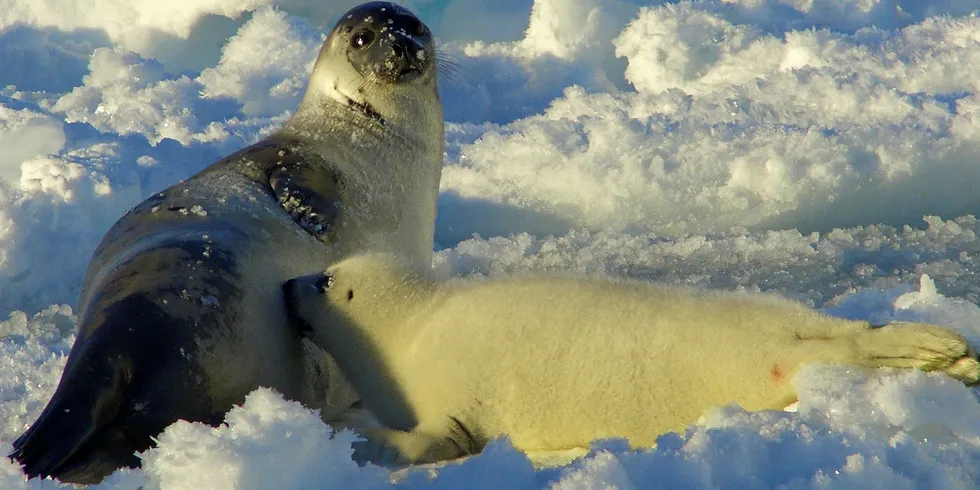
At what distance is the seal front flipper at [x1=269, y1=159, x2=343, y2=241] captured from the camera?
3129 mm

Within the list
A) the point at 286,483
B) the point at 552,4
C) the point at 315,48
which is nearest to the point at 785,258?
the point at 286,483

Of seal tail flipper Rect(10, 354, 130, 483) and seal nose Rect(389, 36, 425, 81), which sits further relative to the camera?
seal nose Rect(389, 36, 425, 81)

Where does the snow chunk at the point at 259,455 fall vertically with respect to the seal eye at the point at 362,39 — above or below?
below

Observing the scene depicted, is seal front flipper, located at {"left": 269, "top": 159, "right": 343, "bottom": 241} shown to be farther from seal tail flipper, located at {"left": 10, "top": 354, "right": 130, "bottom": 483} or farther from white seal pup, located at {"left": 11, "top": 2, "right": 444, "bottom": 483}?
seal tail flipper, located at {"left": 10, "top": 354, "right": 130, "bottom": 483}

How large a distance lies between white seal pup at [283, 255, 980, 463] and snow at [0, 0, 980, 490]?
0.08m

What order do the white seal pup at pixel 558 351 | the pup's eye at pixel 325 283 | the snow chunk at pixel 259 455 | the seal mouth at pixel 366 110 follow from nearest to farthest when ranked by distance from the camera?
the snow chunk at pixel 259 455 < the white seal pup at pixel 558 351 < the pup's eye at pixel 325 283 < the seal mouth at pixel 366 110

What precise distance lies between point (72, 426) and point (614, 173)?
347cm

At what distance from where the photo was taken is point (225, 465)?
1.51m

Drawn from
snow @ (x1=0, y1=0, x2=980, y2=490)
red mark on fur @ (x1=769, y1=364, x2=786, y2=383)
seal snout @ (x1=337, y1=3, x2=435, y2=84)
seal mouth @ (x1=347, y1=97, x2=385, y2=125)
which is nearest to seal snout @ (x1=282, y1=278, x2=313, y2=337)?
snow @ (x1=0, y1=0, x2=980, y2=490)

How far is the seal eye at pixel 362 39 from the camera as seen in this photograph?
404cm

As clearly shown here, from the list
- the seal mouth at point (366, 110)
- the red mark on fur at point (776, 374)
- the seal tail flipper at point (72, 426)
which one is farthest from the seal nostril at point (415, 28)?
the red mark on fur at point (776, 374)

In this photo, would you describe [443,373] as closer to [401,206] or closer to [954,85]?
[401,206]

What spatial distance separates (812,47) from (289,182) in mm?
4642

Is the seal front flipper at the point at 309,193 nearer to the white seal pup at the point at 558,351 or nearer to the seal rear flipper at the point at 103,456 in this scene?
the white seal pup at the point at 558,351
